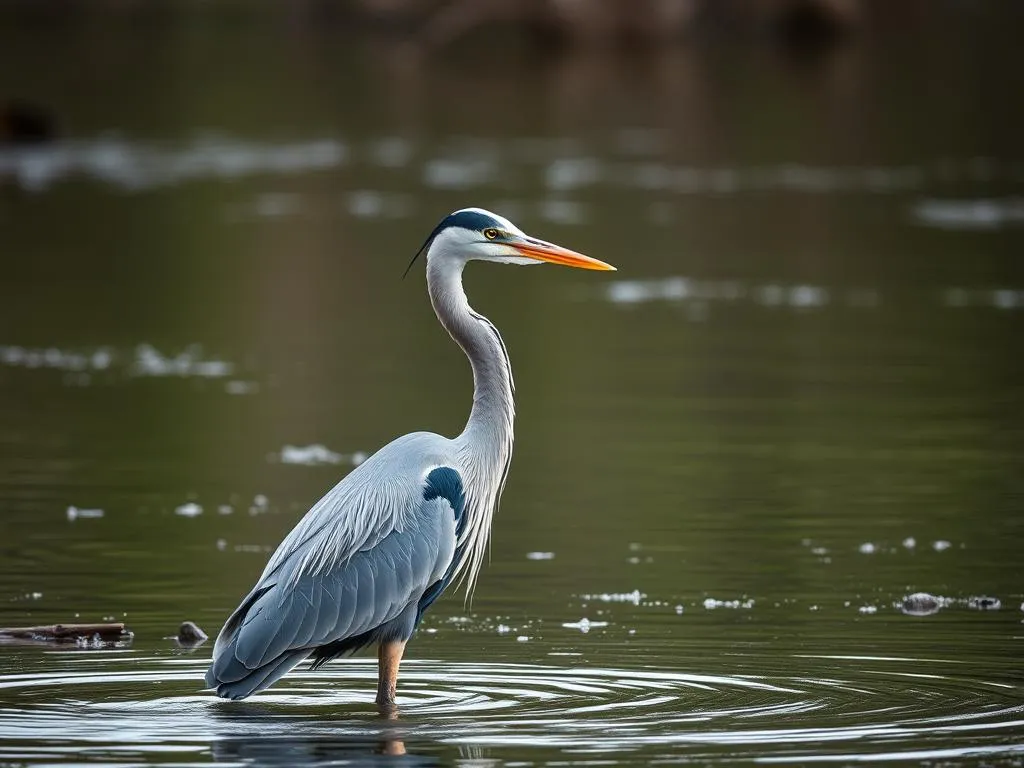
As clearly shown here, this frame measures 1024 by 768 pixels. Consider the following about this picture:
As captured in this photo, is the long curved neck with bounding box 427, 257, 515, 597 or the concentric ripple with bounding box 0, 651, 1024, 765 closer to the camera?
the concentric ripple with bounding box 0, 651, 1024, 765

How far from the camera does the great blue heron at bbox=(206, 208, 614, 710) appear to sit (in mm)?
8547

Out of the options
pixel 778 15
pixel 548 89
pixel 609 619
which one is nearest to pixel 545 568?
pixel 609 619

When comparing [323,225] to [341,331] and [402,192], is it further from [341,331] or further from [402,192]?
[341,331]

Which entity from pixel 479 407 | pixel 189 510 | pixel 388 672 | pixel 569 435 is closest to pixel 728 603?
pixel 479 407

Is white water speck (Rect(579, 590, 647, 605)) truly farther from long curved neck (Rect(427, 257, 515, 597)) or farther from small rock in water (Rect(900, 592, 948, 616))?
long curved neck (Rect(427, 257, 515, 597))

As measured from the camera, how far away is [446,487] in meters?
8.91

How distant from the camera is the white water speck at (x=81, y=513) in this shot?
12.2 metres

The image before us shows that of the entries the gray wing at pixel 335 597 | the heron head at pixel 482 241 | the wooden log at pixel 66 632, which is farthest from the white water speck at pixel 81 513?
the heron head at pixel 482 241

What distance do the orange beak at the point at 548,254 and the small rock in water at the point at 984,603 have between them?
226cm

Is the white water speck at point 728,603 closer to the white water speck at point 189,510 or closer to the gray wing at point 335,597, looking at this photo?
the gray wing at point 335,597

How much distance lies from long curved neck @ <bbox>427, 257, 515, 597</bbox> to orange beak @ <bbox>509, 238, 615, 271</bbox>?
0.85 feet

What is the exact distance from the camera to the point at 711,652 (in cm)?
930

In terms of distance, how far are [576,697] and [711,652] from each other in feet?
2.93


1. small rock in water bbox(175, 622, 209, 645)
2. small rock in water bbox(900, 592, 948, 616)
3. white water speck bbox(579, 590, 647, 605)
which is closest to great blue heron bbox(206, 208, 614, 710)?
small rock in water bbox(175, 622, 209, 645)
